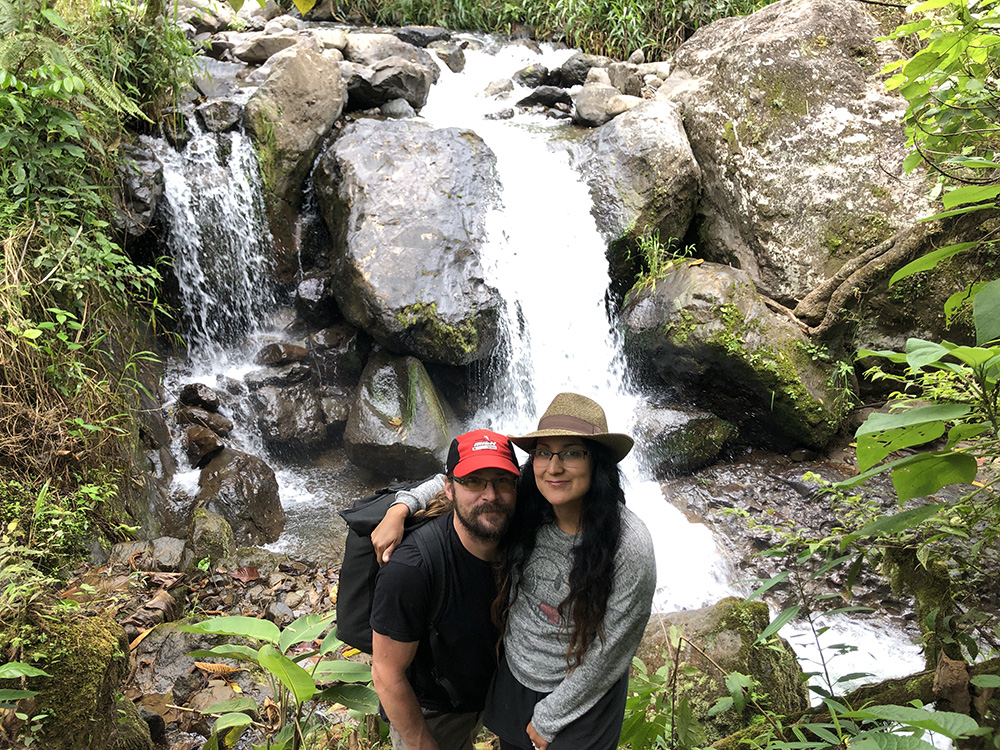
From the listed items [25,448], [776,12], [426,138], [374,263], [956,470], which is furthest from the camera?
[776,12]

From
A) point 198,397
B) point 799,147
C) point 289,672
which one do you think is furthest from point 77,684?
point 799,147

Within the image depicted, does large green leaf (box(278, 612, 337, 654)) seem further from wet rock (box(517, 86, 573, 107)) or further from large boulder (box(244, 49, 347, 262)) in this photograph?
wet rock (box(517, 86, 573, 107))

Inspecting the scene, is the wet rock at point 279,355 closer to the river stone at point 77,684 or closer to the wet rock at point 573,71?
the river stone at point 77,684

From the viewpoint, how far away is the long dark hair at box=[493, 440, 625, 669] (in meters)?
1.84

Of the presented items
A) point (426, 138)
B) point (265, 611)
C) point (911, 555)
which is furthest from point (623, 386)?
point (911, 555)

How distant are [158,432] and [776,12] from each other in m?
8.51

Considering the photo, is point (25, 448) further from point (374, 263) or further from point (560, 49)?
point (560, 49)

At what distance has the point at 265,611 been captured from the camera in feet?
14.9

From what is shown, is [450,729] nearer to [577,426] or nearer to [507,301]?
[577,426]

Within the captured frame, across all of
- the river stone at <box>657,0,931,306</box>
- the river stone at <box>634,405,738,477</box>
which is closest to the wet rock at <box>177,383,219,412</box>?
the river stone at <box>634,405,738,477</box>

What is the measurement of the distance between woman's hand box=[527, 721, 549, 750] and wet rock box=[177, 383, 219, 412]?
207 inches

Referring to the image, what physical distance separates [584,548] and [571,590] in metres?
0.12

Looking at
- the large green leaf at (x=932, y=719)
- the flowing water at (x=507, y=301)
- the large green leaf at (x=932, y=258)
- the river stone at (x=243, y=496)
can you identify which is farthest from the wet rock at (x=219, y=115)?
the large green leaf at (x=932, y=719)

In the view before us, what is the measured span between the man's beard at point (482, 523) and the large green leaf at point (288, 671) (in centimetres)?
59
